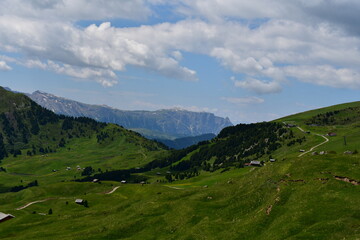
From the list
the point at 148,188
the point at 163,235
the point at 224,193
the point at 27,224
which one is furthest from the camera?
the point at 148,188

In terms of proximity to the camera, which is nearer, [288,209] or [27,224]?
[288,209]

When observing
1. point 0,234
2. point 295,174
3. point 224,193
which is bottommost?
point 0,234

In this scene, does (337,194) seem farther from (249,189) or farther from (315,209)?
(249,189)

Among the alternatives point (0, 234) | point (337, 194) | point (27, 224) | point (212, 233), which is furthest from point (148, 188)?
point (337, 194)

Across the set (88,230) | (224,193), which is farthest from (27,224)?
(224,193)

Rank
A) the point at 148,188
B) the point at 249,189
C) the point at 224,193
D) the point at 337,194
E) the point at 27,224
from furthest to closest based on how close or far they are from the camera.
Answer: the point at 148,188 → the point at 27,224 → the point at 224,193 → the point at 249,189 → the point at 337,194

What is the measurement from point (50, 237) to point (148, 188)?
213ft

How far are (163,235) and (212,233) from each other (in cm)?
1255

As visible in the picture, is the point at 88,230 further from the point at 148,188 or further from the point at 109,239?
the point at 148,188

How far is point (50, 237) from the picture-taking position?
77.5 metres

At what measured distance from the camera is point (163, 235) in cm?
6600

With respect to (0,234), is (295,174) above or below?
above

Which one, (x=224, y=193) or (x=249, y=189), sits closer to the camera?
(x=249, y=189)

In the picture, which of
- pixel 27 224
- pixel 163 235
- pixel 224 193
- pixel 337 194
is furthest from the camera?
pixel 27 224
